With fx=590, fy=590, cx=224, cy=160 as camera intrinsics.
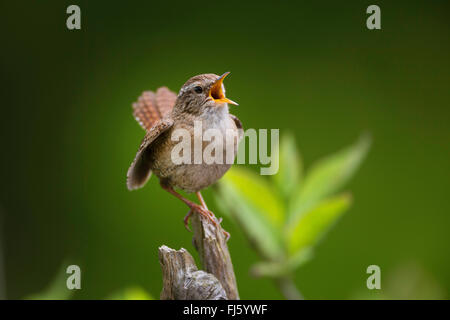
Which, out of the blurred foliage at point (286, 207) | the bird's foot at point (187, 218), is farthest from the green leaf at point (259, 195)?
the bird's foot at point (187, 218)

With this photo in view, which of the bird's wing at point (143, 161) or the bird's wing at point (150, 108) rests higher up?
the bird's wing at point (150, 108)

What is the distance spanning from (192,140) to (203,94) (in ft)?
0.50

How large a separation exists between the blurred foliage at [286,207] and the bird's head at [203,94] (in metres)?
0.26

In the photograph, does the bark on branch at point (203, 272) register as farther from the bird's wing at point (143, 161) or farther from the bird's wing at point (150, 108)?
the bird's wing at point (150, 108)

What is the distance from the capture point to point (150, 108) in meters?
2.20

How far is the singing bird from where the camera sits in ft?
6.00

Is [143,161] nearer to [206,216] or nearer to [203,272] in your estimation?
[206,216]

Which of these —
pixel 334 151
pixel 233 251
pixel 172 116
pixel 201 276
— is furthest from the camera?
pixel 334 151

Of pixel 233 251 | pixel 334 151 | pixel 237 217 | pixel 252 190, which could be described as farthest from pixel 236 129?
pixel 334 151

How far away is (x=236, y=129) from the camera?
1913 mm

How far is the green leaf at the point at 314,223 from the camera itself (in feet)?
5.13
